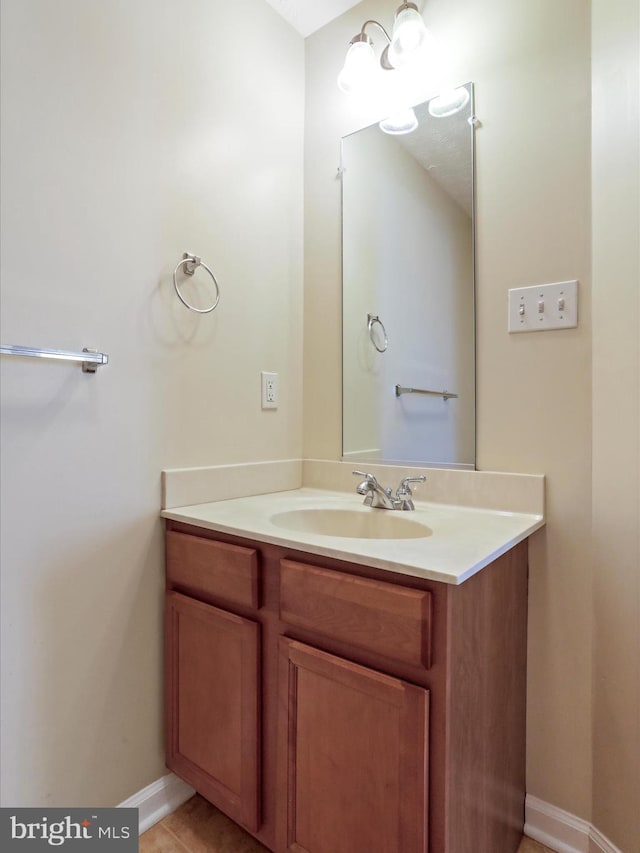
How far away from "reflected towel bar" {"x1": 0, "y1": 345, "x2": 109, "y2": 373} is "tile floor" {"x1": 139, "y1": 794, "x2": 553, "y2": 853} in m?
1.18

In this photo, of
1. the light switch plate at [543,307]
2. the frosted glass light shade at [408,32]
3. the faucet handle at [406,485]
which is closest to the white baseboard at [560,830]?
the faucet handle at [406,485]

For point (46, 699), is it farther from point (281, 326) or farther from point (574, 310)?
point (574, 310)

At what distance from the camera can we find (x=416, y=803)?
31.5 inches

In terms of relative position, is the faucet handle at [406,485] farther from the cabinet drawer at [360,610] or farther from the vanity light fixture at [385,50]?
the vanity light fixture at [385,50]

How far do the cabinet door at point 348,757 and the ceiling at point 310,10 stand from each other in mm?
1962

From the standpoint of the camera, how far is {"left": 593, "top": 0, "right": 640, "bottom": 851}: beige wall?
1057 mm

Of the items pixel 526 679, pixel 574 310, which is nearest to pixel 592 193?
pixel 574 310

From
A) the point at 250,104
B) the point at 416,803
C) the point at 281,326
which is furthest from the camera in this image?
the point at 281,326

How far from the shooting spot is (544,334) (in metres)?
1.21

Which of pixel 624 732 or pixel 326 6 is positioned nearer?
pixel 624 732

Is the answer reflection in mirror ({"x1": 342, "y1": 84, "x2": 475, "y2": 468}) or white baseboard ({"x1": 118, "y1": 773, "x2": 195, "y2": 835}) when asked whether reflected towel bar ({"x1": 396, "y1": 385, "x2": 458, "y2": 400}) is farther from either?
white baseboard ({"x1": 118, "y1": 773, "x2": 195, "y2": 835})

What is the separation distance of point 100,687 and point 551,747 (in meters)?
1.14

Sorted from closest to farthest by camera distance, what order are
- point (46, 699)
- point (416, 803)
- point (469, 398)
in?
point (416, 803) < point (46, 699) < point (469, 398)

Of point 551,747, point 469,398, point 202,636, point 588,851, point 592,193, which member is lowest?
point 588,851
